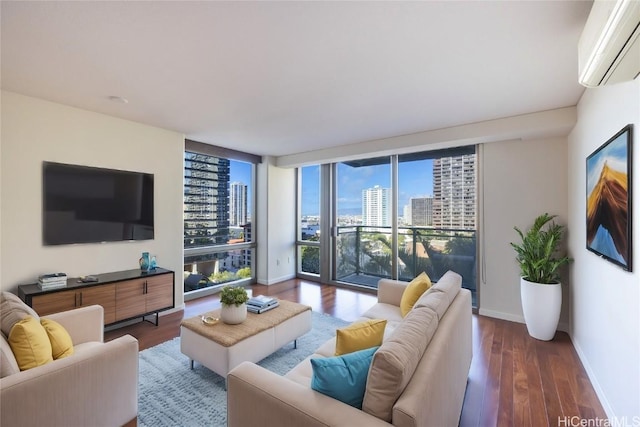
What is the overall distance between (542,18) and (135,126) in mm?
4064

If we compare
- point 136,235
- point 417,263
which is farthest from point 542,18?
point 136,235

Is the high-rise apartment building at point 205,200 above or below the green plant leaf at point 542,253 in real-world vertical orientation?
above

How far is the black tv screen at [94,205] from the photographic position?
294cm

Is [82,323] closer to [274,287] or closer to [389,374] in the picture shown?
[389,374]

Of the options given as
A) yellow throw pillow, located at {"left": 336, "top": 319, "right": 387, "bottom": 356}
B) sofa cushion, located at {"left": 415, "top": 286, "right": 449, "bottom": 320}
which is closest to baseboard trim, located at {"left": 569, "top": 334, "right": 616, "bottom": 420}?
sofa cushion, located at {"left": 415, "top": 286, "right": 449, "bottom": 320}

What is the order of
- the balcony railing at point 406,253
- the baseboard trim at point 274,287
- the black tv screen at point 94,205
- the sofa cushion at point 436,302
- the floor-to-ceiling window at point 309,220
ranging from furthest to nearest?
the floor-to-ceiling window at point 309,220
the baseboard trim at point 274,287
the balcony railing at point 406,253
the black tv screen at point 94,205
the sofa cushion at point 436,302

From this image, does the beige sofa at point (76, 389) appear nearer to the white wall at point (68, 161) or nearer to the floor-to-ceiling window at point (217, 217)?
the white wall at point (68, 161)

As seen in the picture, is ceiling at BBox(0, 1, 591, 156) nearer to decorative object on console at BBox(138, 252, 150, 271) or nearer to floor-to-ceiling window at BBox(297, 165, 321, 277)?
decorative object on console at BBox(138, 252, 150, 271)

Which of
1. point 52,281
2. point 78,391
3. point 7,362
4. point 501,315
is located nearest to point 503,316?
point 501,315

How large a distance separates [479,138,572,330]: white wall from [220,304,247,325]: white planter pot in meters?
3.26

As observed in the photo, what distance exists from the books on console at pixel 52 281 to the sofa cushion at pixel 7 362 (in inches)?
57.0

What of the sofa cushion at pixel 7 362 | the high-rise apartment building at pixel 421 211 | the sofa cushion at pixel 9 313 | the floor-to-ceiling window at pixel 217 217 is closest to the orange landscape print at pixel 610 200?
the high-rise apartment building at pixel 421 211

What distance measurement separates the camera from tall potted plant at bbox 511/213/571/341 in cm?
304

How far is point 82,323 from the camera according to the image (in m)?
2.27
